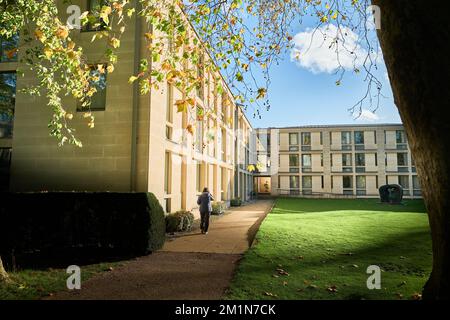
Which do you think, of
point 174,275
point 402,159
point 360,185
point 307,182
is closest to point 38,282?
point 174,275

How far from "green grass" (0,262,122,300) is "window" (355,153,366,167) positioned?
43.7m

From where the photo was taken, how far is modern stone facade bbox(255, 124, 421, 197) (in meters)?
43.5

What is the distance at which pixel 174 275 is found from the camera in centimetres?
666

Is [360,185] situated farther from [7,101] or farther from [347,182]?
[7,101]

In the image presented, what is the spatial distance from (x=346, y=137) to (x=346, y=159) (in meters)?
3.48

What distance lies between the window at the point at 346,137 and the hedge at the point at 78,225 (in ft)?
139

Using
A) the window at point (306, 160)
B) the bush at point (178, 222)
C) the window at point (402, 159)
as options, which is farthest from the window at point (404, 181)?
the bush at point (178, 222)

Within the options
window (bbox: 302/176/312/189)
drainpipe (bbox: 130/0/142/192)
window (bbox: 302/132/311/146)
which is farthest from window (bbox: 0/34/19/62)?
window (bbox: 302/132/311/146)

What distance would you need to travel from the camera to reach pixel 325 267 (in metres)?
7.18

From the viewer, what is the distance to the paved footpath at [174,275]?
544 centimetres

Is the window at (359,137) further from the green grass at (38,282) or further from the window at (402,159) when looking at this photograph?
the green grass at (38,282)

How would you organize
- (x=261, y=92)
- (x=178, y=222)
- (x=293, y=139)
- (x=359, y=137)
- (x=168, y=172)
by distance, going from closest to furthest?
(x=261, y=92)
(x=178, y=222)
(x=168, y=172)
(x=359, y=137)
(x=293, y=139)

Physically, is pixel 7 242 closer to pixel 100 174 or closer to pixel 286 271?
pixel 100 174

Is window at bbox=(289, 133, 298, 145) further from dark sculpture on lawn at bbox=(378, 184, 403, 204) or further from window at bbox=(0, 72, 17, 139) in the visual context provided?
window at bbox=(0, 72, 17, 139)
